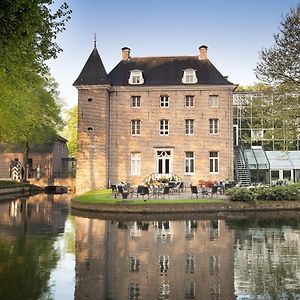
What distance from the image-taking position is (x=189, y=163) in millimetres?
33875

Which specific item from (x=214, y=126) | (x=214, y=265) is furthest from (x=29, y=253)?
(x=214, y=126)

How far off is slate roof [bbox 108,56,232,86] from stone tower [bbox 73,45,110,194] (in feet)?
6.50

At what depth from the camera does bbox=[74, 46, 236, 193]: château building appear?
110ft

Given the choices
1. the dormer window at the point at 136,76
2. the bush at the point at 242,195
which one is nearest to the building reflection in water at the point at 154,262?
the bush at the point at 242,195

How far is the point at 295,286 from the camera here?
8.68 metres

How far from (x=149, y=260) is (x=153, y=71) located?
25.8m

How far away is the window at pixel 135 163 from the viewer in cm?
3406

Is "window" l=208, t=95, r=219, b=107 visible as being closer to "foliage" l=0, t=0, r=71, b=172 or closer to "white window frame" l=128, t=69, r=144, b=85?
"white window frame" l=128, t=69, r=144, b=85

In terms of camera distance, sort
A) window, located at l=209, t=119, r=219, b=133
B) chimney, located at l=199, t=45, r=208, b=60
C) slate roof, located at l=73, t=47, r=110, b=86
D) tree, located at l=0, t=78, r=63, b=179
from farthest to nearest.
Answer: tree, located at l=0, t=78, r=63, b=179
chimney, located at l=199, t=45, r=208, b=60
window, located at l=209, t=119, r=219, b=133
slate roof, located at l=73, t=47, r=110, b=86

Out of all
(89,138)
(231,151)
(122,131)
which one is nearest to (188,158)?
(231,151)

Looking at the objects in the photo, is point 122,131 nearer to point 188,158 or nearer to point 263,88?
point 188,158

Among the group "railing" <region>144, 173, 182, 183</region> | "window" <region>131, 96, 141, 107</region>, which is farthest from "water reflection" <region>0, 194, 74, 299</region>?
"window" <region>131, 96, 141, 107</region>

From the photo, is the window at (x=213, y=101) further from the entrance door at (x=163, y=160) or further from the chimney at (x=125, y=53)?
the chimney at (x=125, y=53)

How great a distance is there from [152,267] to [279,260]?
3.39 meters
